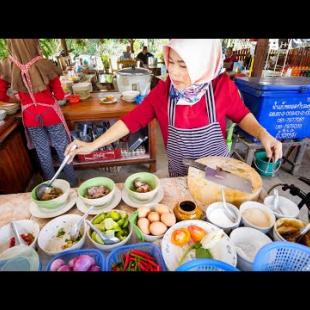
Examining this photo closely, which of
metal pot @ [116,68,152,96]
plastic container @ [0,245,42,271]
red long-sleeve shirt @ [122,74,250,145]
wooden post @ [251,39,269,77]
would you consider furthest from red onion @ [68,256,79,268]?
wooden post @ [251,39,269,77]

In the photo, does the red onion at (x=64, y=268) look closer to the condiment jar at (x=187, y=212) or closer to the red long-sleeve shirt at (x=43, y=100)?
the condiment jar at (x=187, y=212)

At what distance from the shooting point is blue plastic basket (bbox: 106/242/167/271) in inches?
32.7

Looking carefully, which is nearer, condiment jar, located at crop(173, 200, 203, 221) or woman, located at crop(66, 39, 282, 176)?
condiment jar, located at crop(173, 200, 203, 221)

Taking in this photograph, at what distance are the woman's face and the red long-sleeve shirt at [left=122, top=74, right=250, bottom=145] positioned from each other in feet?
0.55

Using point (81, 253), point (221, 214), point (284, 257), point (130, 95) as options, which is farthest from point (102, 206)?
point (130, 95)

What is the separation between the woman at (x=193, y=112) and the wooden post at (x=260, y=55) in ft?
7.68

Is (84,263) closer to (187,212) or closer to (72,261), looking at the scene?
(72,261)

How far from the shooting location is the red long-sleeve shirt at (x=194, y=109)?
1.40 meters

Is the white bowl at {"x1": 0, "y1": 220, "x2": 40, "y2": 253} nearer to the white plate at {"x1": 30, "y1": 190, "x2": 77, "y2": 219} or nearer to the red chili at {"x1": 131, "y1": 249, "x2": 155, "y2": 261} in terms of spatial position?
the white plate at {"x1": 30, "y1": 190, "x2": 77, "y2": 219}

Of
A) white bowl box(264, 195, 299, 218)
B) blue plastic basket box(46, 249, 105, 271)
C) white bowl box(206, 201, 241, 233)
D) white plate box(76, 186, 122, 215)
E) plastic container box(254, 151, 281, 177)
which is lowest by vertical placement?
plastic container box(254, 151, 281, 177)

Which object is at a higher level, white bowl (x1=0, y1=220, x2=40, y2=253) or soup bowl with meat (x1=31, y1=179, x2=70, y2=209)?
soup bowl with meat (x1=31, y1=179, x2=70, y2=209)

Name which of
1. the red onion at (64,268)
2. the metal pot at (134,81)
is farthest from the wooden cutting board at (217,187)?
the metal pot at (134,81)

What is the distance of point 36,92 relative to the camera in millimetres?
2332
